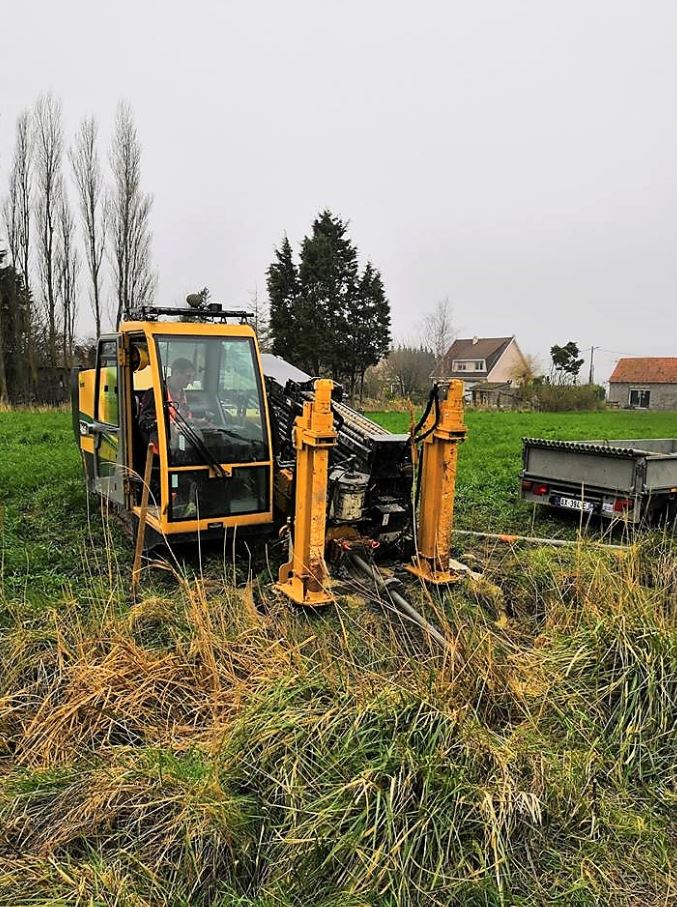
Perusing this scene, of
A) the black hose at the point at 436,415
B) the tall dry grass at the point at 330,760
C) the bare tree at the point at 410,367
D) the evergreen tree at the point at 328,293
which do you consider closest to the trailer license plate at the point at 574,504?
the black hose at the point at 436,415

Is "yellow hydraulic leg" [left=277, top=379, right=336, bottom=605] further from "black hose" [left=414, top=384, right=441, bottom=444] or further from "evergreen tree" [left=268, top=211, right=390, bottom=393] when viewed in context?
"evergreen tree" [left=268, top=211, right=390, bottom=393]

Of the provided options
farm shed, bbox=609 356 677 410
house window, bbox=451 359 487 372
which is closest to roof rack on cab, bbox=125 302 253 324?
farm shed, bbox=609 356 677 410

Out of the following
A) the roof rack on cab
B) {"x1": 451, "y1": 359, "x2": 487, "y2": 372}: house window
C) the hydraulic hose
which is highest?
{"x1": 451, "y1": 359, "x2": 487, "y2": 372}: house window

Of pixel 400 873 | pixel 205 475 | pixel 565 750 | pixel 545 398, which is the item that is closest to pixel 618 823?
pixel 565 750

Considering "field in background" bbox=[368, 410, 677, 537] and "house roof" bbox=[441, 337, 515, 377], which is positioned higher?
"house roof" bbox=[441, 337, 515, 377]

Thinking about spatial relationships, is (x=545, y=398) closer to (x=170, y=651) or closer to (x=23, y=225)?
(x=23, y=225)

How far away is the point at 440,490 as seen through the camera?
5.67 meters

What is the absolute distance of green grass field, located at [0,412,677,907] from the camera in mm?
2736

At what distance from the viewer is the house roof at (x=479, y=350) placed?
2655 inches

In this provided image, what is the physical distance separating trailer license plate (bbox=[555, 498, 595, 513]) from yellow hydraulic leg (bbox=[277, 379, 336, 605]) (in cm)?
490

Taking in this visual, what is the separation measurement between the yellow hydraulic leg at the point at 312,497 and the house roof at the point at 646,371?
58695mm

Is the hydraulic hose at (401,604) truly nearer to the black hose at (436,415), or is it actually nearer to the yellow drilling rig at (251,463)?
the yellow drilling rig at (251,463)

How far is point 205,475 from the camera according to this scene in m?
5.89

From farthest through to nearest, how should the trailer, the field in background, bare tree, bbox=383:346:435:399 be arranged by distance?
1. bare tree, bbox=383:346:435:399
2. the field in background
3. the trailer
